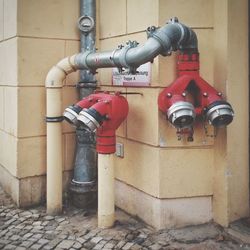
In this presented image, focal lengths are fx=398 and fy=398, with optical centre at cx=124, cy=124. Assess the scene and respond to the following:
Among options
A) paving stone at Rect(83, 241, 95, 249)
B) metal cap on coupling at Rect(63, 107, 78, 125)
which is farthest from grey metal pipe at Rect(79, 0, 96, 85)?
paving stone at Rect(83, 241, 95, 249)

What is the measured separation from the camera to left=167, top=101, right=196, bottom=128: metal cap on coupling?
3783 millimetres

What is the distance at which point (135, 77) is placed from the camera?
15.1ft

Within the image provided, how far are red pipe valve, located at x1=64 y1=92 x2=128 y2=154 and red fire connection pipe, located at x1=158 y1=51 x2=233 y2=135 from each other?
46 centimetres


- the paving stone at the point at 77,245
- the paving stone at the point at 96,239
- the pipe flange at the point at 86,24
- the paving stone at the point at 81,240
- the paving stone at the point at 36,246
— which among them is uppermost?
the pipe flange at the point at 86,24

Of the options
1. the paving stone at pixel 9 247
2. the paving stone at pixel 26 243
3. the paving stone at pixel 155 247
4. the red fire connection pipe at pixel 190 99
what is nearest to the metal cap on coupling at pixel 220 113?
the red fire connection pipe at pixel 190 99

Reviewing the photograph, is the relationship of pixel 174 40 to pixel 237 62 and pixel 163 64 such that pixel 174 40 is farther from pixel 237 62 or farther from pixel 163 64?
pixel 237 62

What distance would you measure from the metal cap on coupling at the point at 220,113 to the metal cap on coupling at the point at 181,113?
0.21 meters

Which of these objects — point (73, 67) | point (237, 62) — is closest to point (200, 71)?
point (237, 62)

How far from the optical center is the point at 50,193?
5035 millimetres

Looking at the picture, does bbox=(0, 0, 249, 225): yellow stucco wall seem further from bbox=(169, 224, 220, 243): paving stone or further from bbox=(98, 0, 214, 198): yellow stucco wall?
bbox=(169, 224, 220, 243): paving stone

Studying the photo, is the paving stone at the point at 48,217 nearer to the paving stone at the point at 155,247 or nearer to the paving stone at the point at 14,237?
the paving stone at the point at 14,237

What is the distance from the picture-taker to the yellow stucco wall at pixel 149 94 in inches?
167

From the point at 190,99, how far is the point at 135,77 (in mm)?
734

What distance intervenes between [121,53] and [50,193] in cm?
206
